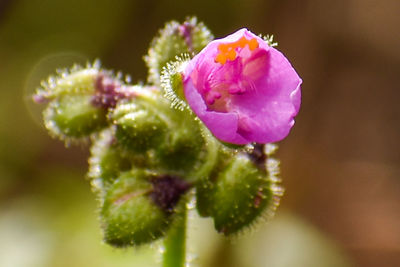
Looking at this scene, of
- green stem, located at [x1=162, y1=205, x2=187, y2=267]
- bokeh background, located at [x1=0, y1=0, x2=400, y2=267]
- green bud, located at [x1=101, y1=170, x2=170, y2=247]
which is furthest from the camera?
bokeh background, located at [x1=0, y1=0, x2=400, y2=267]

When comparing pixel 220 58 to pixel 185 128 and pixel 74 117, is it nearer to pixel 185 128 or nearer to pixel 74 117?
pixel 185 128

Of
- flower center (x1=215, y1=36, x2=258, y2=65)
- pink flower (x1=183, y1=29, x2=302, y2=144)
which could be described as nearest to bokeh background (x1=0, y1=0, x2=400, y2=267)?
pink flower (x1=183, y1=29, x2=302, y2=144)

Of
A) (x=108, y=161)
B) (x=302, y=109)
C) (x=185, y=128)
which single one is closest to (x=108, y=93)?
(x=108, y=161)

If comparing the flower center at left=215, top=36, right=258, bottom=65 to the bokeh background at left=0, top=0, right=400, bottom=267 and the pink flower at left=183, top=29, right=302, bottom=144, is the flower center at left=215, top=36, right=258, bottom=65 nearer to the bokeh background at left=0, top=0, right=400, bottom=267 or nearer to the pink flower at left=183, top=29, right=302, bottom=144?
the pink flower at left=183, top=29, right=302, bottom=144

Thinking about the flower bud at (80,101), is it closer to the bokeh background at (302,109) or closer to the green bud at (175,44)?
the green bud at (175,44)

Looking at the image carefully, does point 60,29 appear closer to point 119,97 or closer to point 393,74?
point 393,74

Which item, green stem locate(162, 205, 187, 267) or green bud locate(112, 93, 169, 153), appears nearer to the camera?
green bud locate(112, 93, 169, 153)
